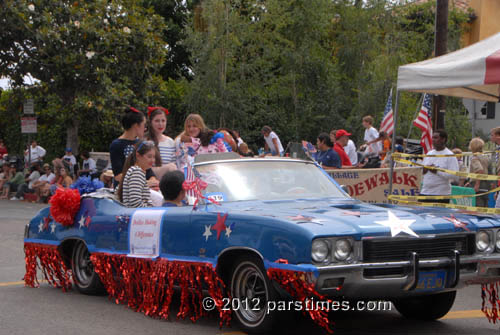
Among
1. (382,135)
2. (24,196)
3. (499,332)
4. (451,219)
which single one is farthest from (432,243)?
(24,196)

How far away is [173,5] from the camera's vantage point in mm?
38750

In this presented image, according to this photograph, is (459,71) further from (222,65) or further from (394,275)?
(222,65)

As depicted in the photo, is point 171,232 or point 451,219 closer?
point 451,219

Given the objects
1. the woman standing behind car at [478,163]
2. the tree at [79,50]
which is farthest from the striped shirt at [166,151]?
the tree at [79,50]

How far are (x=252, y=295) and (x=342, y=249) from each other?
3.04 feet

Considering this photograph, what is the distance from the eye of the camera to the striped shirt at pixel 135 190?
303 inches

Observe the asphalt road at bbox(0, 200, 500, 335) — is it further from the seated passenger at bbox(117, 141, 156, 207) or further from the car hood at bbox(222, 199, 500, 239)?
the seated passenger at bbox(117, 141, 156, 207)

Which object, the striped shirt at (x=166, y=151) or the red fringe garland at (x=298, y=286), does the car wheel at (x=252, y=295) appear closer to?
the red fringe garland at (x=298, y=286)

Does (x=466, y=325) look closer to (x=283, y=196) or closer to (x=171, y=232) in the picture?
(x=283, y=196)

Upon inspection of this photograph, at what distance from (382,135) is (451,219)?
11682 millimetres

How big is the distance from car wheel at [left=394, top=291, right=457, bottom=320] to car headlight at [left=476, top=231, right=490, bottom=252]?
2.06ft

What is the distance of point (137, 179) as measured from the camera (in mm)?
7816

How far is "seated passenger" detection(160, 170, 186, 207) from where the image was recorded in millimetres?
7238

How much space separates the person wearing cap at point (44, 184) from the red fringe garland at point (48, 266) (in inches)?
560
